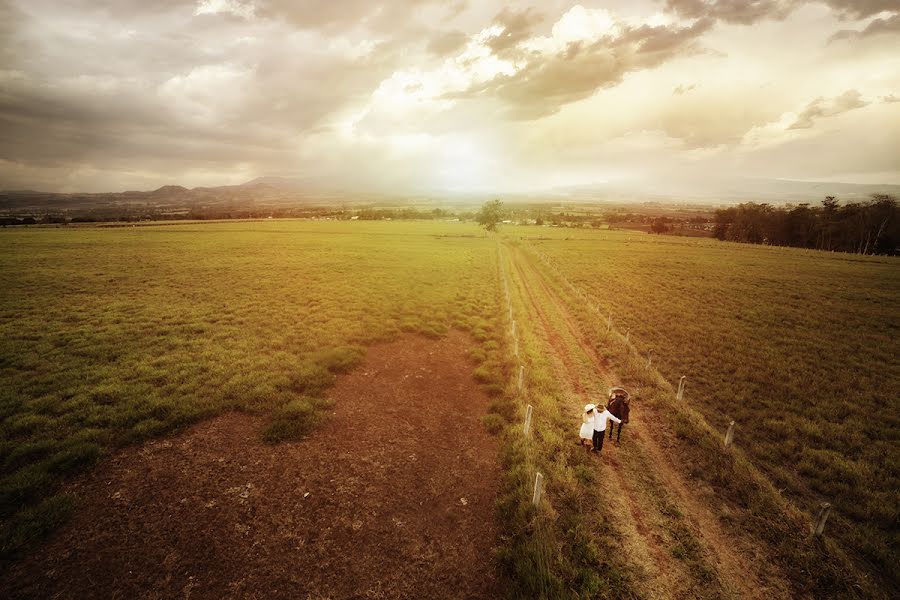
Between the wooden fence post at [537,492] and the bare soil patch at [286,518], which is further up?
the wooden fence post at [537,492]

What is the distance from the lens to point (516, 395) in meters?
15.6

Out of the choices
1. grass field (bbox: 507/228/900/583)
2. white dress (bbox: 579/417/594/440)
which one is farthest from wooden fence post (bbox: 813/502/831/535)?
white dress (bbox: 579/417/594/440)

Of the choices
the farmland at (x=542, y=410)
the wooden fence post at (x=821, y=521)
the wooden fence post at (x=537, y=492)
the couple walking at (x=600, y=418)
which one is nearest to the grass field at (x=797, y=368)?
the farmland at (x=542, y=410)

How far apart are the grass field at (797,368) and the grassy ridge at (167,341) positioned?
11.2 meters

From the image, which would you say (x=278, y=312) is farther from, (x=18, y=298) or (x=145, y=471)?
(x=18, y=298)

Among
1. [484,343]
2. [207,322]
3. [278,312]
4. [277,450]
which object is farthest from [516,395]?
[207,322]

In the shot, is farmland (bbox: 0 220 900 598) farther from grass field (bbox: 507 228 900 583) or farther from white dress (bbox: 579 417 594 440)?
white dress (bbox: 579 417 594 440)

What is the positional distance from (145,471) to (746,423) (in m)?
21.3

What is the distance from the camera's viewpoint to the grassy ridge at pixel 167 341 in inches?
453

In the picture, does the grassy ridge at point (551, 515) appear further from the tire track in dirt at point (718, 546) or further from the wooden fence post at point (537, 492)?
the tire track in dirt at point (718, 546)

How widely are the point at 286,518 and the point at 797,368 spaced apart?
2528 cm

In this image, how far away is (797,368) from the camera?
19188 millimetres

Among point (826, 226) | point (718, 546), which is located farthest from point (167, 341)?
point (826, 226)

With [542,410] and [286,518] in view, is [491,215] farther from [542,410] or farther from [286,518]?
[286,518]
